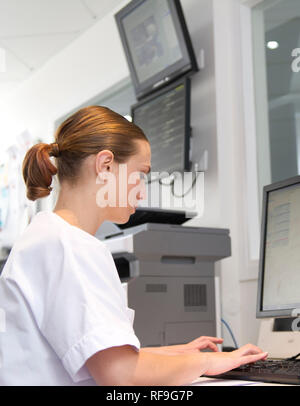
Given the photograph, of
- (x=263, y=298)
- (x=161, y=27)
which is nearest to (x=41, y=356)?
(x=263, y=298)

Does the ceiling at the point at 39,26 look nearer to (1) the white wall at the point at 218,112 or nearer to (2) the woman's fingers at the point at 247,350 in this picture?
(1) the white wall at the point at 218,112

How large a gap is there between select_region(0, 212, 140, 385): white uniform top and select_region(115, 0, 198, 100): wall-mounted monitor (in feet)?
5.77

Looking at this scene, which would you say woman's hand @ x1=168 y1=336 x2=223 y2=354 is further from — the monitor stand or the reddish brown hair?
the reddish brown hair

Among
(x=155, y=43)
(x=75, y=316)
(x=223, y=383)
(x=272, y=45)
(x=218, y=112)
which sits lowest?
(x=223, y=383)

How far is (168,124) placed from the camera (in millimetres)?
2666

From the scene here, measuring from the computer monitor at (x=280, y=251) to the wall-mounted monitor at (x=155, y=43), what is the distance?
120 centimetres

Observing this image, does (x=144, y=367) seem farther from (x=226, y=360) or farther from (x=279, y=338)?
(x=279, y=338)

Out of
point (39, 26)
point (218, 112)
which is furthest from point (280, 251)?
point (39, 26)

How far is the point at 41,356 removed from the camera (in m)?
0.93

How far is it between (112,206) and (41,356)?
354mm

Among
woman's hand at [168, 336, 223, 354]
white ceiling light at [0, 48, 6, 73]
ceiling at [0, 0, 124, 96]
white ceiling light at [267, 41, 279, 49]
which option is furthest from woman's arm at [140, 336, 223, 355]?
white ceiling light at [0, 48, 6, 73]

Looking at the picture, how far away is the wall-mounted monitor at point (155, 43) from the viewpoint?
2572mm

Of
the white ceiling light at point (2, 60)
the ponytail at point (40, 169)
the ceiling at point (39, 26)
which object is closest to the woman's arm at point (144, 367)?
the ponytail at point (40, 169)

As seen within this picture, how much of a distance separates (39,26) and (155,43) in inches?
40.5
